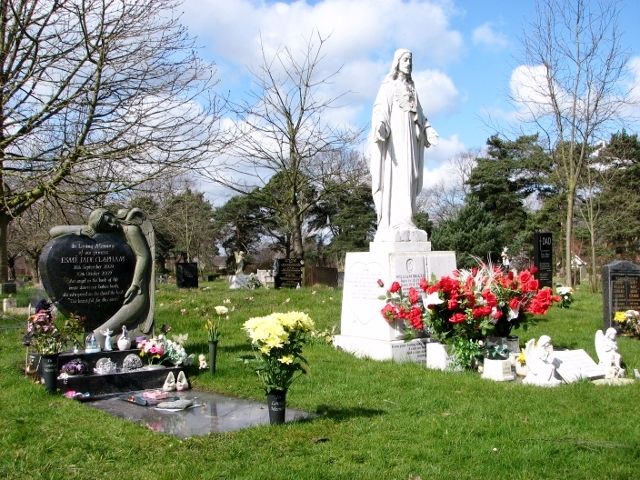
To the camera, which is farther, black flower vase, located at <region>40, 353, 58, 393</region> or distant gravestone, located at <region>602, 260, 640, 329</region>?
distant gravestone, located at <region>602, 260, 640, 329</region>

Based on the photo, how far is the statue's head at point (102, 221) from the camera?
28.7 feet

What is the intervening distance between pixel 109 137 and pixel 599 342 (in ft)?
34.8

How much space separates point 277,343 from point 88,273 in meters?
4.11

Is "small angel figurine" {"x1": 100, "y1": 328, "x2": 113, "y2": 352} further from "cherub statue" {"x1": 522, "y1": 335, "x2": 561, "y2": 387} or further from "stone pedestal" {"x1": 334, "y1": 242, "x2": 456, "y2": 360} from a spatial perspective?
"cherub statue" {"x1": 522, "y1": 335, "x2": 561, "y2": 387}

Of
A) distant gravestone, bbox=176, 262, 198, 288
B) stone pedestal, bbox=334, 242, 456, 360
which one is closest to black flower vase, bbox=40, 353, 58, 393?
stone pedestal, bbox=334, 242, 456, 360

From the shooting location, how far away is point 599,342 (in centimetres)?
816

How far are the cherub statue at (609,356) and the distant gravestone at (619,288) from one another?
14.3 feet

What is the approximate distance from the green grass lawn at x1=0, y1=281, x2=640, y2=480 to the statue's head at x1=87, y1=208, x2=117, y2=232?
2.10 m

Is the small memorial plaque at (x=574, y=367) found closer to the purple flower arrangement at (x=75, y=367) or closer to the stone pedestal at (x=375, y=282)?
the stone pedestal at (x=375, y=282)

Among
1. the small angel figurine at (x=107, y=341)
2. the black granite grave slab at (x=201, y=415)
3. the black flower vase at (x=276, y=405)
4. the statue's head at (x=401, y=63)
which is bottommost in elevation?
the black granite grave slab at (x=201, y=415)

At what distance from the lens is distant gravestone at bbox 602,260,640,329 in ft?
39.9

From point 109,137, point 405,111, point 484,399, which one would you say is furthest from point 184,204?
point 484,399

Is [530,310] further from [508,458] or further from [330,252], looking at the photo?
[330,252]

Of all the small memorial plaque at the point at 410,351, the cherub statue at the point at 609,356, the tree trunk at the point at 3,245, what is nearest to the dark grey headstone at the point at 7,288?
the tree trunk at the point at 3,245
